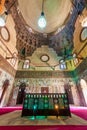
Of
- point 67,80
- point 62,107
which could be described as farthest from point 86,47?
point 62,107

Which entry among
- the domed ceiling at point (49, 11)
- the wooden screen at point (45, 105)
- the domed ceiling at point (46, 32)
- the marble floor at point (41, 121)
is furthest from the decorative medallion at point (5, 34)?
the marble floor at point (41, 121)

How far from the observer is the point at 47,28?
9.52 metres

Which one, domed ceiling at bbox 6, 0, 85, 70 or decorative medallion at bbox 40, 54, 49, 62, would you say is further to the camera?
decorative medallion at bbox 40, 54, 49, 62

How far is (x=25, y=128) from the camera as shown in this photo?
5.31 ft

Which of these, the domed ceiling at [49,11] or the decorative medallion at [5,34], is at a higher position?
the domed ceiling at [49,11]

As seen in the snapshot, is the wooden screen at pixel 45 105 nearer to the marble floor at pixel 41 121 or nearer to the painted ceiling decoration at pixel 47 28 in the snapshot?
the marble floor at pixel 41 121

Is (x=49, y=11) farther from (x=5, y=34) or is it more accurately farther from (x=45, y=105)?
(x=45, y=105)

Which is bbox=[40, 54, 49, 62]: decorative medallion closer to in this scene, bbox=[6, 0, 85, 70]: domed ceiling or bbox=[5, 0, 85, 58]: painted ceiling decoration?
bbox=[6, 0, 85, 70]: domed ceiling

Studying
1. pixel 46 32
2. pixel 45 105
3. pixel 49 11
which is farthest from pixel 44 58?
pixel 45 105

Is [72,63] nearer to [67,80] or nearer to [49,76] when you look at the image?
[67,80]

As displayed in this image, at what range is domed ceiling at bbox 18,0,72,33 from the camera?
792cm

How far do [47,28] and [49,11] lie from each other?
1408 mm

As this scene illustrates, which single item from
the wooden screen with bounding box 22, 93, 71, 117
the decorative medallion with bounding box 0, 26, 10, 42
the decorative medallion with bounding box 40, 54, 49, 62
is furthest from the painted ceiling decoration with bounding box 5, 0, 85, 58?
the wooden screen with bounding box 22, 93, 71, 117

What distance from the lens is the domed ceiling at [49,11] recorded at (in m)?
7.92
